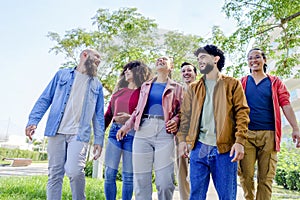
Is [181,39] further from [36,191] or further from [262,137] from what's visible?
[36,191]

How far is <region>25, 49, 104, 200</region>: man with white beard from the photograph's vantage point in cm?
133

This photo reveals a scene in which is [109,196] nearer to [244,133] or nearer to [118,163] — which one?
[118,163]

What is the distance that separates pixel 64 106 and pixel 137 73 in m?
0.39

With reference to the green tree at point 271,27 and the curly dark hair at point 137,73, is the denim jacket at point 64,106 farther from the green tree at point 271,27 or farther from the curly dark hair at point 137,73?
the green tree at point 271,27

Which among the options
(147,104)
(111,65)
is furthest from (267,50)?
(147,104)

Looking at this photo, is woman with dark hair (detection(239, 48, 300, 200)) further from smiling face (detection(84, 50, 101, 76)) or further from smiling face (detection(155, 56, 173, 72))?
smiling face (detection(84, 50, 101, 76))

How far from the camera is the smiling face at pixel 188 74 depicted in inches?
61.9

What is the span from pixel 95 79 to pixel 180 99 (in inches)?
17.4

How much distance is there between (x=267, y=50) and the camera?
9.34 ft

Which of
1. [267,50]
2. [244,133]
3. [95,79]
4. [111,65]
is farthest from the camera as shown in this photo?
[267,50]

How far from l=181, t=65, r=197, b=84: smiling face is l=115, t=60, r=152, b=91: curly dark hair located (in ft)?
0.69

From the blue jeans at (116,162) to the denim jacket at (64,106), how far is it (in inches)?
3.2

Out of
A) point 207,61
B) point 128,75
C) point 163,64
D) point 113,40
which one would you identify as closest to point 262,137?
point 207,61

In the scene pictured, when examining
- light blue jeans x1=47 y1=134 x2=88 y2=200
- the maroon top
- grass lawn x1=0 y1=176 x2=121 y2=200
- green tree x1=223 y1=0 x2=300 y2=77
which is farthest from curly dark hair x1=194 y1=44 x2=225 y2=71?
green tree x1=223 y1=0 x2=300 y2=77
